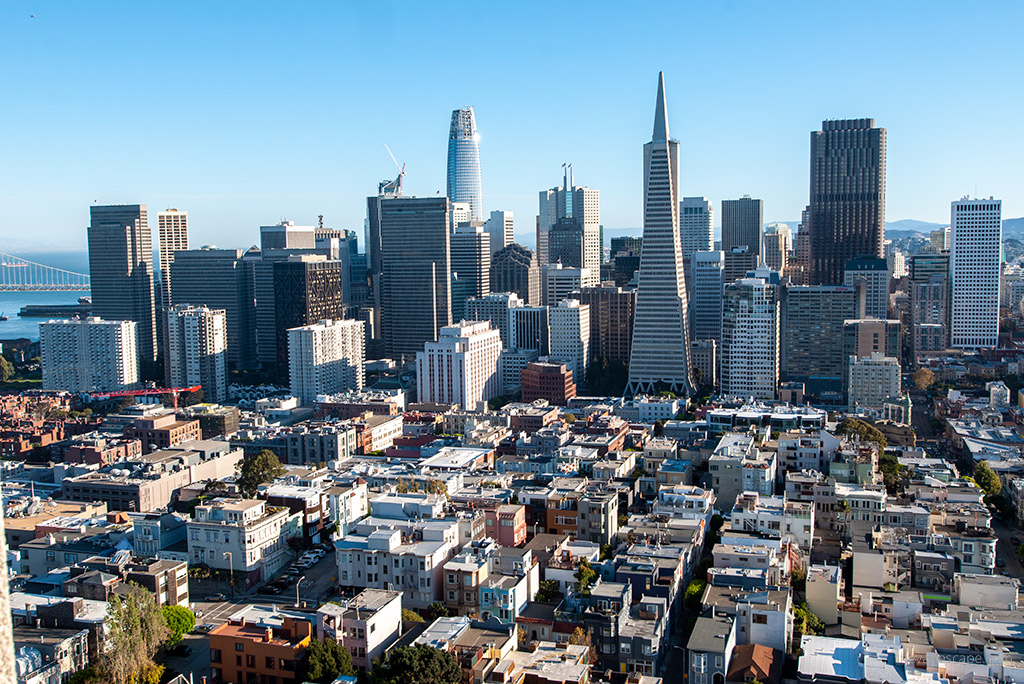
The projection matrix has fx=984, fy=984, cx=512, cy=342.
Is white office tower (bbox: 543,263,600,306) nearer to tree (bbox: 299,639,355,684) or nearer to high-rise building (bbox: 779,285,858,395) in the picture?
high-rise building (bbox: 779,285,858,395)

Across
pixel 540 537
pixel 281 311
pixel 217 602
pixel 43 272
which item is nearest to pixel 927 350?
pixel 281 311

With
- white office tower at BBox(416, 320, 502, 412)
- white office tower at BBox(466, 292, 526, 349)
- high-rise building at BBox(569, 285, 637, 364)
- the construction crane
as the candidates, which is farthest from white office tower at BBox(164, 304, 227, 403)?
high-rise building at BBox(569, 285, 637, 364)

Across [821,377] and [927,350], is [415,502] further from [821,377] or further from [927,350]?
[927,350]

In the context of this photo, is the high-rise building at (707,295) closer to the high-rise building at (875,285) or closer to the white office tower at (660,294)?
the high-rise building at (875,285)

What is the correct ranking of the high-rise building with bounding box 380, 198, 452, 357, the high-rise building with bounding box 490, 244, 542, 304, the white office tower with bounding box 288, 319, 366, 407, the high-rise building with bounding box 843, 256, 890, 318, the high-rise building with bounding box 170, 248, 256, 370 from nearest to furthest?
the white office tower with bounding box 288, 319, 366, 407 < the high-rise building with bounding box 380, 198, 452, 357 < the high-rise building with bounding box 170, 248, 256, 370 < the high-rise building with bounding box 843, 256, 890, 318 < the high-rise building with bounding box 490, 244, 542, 304

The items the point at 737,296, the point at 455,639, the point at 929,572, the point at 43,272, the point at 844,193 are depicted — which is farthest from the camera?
the point at 43,272
